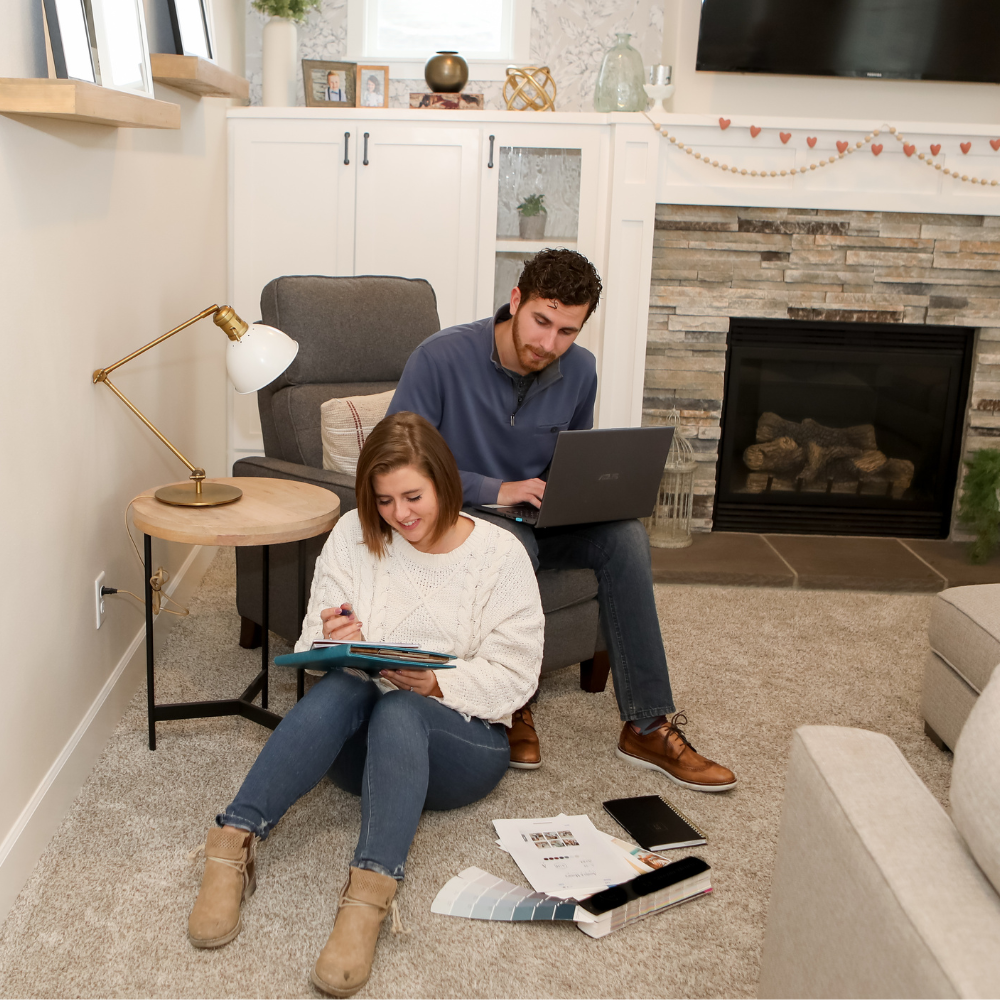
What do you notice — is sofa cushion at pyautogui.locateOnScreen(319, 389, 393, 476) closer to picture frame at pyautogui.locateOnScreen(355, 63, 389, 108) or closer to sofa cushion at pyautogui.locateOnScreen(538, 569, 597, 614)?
sofa cushion at pyautogui.locateOnScreen(538, 569, 597, 614)

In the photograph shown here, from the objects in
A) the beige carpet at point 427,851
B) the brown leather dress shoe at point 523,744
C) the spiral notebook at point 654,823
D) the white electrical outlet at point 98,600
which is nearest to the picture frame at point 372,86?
the beige carpet at point 427,851

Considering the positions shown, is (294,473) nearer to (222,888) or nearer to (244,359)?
(244,359)

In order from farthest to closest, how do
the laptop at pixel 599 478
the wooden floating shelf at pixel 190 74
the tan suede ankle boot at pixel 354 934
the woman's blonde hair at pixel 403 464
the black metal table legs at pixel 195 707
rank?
the wooden floating shelf at pixel 190 74 → the black metal table legs at pixel 195 707 → the laptop at pixel 599 478 → the woman's blonde hair at pixel 403 464 → the tan suede ankle boot at pixel 354 934

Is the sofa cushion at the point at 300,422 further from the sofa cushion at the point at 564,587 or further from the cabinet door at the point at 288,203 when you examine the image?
the cabinet door at the point at 288,203

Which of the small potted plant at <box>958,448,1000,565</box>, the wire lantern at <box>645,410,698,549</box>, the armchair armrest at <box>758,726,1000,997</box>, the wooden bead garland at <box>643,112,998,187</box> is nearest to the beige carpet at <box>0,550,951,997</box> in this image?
the armchair armrest at <box>758,726,1000,997</box>

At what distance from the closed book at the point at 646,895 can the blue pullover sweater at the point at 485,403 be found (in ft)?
2.63

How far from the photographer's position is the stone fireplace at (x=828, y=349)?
3.53 metres

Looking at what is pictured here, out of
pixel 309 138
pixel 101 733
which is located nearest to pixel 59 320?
pixel 101 733

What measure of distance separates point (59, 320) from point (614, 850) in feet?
4.43

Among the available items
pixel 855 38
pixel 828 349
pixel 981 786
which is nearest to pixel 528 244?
pixel 828 349

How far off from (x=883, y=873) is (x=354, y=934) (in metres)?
0.81

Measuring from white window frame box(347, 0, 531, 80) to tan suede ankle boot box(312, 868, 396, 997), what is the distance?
9.90 feet

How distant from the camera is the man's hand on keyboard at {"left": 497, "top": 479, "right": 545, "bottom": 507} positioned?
6.93ft

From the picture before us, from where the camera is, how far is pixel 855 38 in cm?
343
